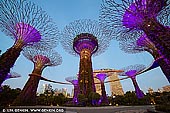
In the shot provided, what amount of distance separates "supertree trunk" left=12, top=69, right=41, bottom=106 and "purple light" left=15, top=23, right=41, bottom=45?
10.0m

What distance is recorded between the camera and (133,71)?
120 ft

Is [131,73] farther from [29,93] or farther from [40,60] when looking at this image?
[29,93]

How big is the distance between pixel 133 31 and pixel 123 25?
123 cm

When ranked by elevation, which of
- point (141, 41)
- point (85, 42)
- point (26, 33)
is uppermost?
point (85, 42)

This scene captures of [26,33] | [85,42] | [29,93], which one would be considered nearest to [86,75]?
[85,42]

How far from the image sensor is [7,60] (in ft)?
41.8

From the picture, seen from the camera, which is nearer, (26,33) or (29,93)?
(26,33)

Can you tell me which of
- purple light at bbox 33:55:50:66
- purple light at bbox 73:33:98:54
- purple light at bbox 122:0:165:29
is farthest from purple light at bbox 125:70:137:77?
purple light at bbox 122:0:165:29

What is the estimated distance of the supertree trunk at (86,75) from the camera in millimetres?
27406

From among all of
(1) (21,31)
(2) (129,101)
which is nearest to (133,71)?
(2) (129,101)

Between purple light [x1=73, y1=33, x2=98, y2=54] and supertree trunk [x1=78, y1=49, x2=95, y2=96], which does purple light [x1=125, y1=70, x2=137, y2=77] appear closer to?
purple light [x1=73, y1=33, x2=98, y2=54]

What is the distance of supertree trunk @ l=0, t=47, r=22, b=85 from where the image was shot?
12116mm

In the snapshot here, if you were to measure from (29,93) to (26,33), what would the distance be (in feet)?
37.2

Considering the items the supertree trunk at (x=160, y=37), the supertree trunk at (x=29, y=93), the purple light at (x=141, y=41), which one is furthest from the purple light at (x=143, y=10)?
the supertree trunk at (x=29, y=93)
